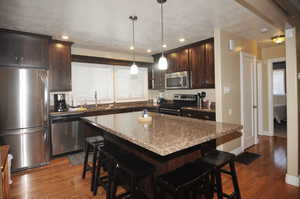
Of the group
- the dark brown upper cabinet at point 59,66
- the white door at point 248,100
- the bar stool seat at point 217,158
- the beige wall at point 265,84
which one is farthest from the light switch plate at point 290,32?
Result: the dark brown upper cabinet at point 59,66

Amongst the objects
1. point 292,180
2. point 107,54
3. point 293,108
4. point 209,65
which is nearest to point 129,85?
point 107,54

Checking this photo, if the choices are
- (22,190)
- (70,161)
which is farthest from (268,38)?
(22,190)

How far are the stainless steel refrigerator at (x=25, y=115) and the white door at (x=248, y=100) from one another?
4136 mm

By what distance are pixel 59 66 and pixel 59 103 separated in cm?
84

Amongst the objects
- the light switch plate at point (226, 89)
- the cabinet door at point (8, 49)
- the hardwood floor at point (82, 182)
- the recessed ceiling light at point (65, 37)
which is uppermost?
the recessed ceiling light at point (65, 37)

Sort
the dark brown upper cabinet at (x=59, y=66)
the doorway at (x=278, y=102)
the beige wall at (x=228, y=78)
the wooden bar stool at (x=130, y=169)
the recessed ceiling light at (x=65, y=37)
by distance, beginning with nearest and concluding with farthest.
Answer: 1. the wooden bar stool at (x=130, y=169)
2. the beige wall at (x=228, y=78)
3. the recessed ceiling light at (x=65, y=37)
4. the dark brown upper cabinet at (x=59, y=66)
5. the doorway at (x=278, y=102)

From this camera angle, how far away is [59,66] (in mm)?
3711

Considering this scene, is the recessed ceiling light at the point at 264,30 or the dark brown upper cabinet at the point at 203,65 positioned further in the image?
A: the dark brown upper cabinet at the point at 203,65

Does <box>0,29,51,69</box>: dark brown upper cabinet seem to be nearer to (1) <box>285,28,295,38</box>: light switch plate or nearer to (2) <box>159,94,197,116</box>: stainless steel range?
(2) <box>159,94,197,116</box>: stainless steel range

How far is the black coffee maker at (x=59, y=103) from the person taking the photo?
149 inches

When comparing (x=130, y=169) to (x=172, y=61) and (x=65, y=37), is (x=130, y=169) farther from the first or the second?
(x=172, y=61)

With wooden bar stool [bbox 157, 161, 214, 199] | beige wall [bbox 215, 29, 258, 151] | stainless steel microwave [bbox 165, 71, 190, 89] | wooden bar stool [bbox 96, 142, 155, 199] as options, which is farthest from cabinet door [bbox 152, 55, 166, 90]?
wooden bar stool [bbox 157, 161, 214, 199]

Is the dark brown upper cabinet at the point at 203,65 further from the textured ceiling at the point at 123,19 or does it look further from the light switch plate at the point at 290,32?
the light switch plate at the point at 290,32

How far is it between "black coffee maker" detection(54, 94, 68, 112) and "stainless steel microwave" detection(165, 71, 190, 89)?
9.06 feet
